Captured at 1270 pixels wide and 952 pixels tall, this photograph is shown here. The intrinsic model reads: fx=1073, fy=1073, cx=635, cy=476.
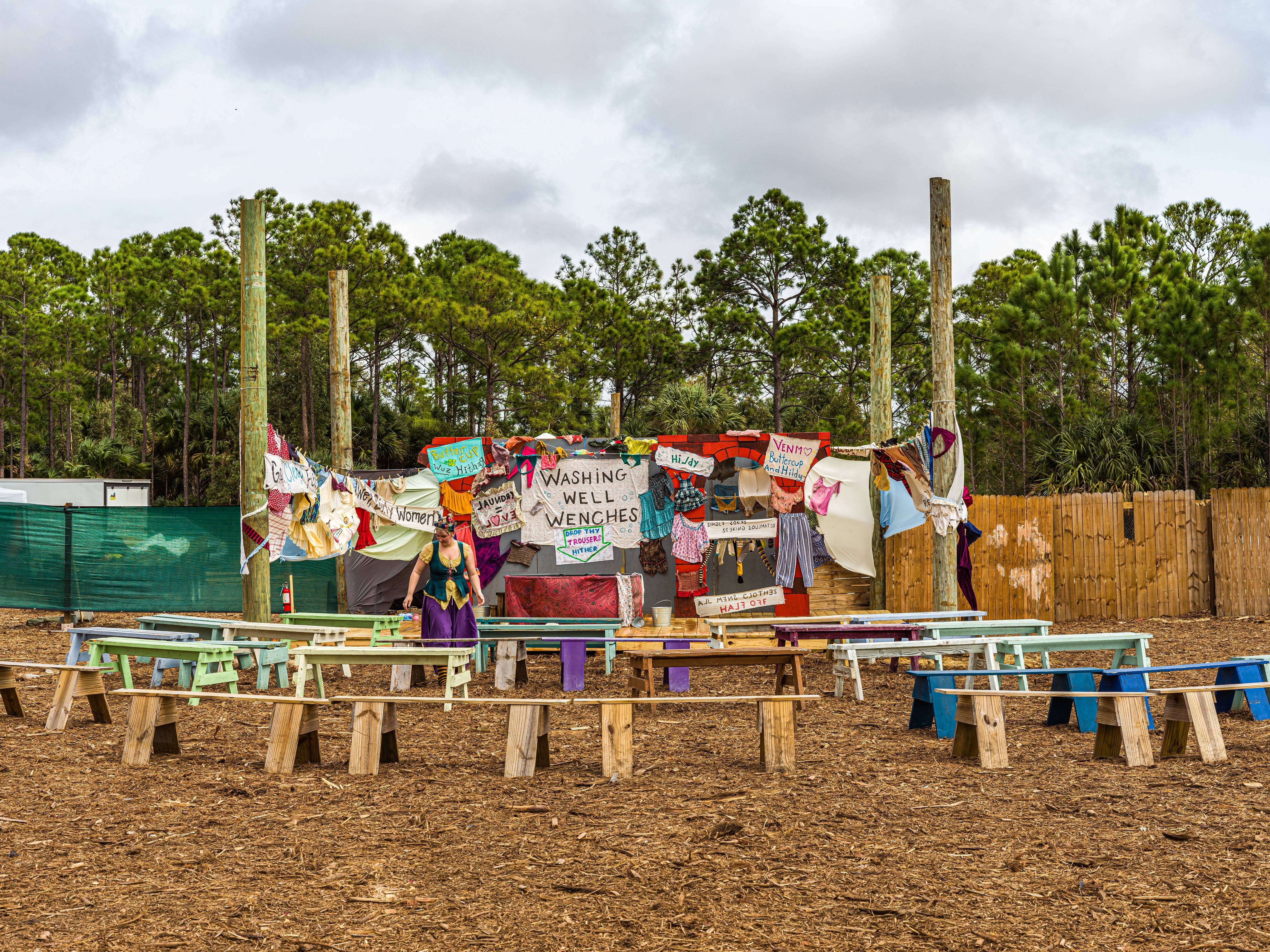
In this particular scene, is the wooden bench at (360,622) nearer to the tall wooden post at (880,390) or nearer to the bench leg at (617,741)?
the bench leg at (617,741)

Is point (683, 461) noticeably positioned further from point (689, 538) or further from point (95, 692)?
point (95, 692)

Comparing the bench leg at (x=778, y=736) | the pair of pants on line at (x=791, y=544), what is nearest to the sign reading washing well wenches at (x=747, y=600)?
the pair of pants on line at (x=791, y=544)

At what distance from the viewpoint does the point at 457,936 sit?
12.3 feet

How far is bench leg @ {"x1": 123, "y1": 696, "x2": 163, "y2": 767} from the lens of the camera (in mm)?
6531

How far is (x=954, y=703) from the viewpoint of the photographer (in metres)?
7.48

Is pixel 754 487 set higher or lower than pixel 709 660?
higher

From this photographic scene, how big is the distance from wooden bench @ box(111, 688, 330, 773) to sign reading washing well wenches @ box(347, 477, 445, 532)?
456 cm

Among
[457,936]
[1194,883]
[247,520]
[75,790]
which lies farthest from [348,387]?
[1194,883]

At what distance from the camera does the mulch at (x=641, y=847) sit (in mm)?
3783

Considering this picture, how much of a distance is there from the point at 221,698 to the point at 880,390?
9.12 meters

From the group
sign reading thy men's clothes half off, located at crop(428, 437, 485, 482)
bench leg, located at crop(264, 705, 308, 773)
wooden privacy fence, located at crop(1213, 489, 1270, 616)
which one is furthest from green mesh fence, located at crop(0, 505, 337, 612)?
wooden privacy fence, located at crop(1213, 489, 1270, 616)

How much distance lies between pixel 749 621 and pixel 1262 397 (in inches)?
568

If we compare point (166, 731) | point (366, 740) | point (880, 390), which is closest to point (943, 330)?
point (880, 390)

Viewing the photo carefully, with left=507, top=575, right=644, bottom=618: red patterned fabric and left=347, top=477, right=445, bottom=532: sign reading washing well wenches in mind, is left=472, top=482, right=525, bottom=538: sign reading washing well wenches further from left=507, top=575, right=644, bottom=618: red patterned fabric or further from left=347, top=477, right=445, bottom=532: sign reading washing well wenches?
left=507, top=575, right=644, bottom=618: red patterned fabric
